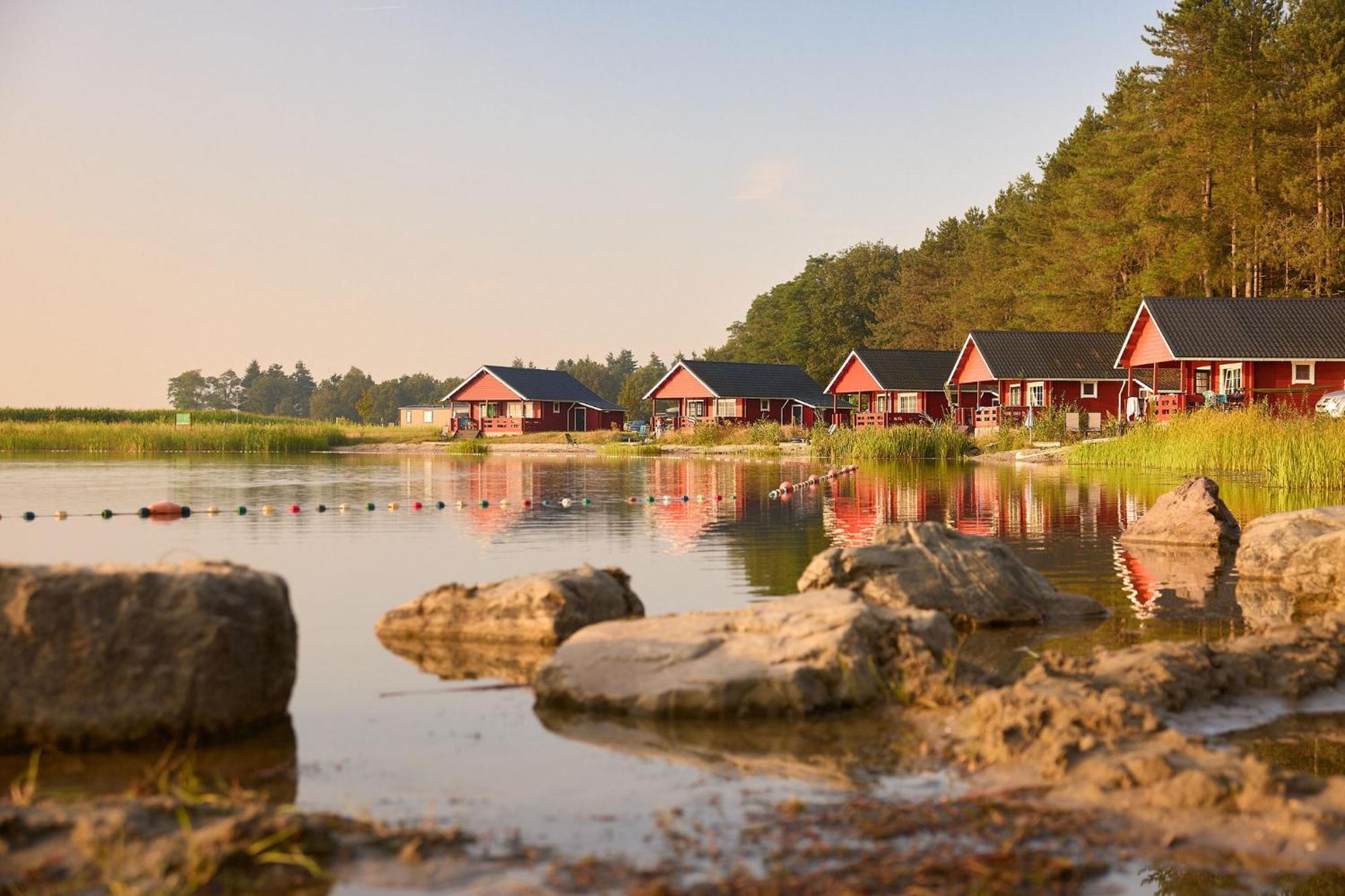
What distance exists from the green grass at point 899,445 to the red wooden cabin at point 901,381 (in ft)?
57.6

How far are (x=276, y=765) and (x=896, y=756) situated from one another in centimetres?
328

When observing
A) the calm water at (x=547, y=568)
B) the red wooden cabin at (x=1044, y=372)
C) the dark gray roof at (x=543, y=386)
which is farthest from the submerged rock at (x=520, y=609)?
the dark gray roof at (x=543, y=386)

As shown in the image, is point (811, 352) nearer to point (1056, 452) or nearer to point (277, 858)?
point (1056, 452)

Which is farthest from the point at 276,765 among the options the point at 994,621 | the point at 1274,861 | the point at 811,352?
the point at 811,352

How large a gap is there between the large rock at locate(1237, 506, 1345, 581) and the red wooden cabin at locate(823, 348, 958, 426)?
52112 mm

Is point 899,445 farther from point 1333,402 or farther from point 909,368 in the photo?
point 909,368

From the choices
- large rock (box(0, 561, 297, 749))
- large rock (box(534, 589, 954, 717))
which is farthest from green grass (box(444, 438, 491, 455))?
large rock (box(0, 561, 297, 749))

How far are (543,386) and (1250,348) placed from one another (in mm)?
49818

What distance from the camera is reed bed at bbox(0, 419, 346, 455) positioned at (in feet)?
200

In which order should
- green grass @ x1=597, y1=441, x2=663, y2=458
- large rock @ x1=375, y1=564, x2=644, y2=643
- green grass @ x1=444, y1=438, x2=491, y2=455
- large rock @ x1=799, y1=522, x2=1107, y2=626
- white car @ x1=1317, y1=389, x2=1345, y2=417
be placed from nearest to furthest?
large rock @ x1=375, y1=564, x2=644, y2=643, large rock @ x1=799, y1=522, x2=1107, y2=626, white car @ x1=1317, y1=389, x2=1345, y2=417, green grass @ x1=597, y1=441, x2=663, y2=458, green grass @ x1=444, y1=438, x2=491, y2=455

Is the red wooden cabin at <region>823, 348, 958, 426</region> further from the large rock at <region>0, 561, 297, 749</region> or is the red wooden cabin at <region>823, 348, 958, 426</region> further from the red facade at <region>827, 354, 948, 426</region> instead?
the large rock at <region>0, 561, 297, 749</region>

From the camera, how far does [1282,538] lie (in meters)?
13.7

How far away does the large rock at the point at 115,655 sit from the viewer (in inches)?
261

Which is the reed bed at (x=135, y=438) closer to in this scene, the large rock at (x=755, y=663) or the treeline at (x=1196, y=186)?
the treeline at (x=1196, y=186)
